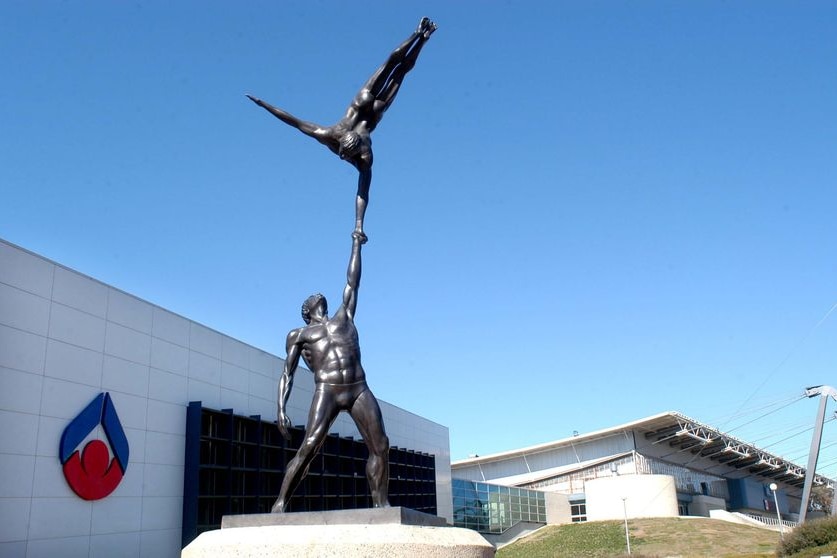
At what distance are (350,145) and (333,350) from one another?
2.63m

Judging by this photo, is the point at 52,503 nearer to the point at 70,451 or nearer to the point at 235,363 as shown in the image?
the point at 70,451

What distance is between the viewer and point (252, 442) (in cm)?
2252

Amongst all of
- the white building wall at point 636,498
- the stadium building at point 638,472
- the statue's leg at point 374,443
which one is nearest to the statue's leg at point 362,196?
the statue's leg at point 374,443

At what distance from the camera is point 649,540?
147 ft

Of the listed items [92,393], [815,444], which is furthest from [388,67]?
[815,444]

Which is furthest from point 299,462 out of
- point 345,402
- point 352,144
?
point 352,144

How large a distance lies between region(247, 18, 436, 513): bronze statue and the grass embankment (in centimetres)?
3298

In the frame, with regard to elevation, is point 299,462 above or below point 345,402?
below

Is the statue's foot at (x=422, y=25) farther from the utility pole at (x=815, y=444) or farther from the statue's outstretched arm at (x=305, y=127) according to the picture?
the utility pole at (x=815, y=444)

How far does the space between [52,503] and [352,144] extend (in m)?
11.0

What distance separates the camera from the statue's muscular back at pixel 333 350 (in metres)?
8.49

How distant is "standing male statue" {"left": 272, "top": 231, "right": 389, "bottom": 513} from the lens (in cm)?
822

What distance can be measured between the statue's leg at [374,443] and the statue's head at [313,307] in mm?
1134

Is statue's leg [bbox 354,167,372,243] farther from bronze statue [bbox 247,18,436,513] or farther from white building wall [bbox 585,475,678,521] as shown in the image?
white building wall [bbox 585,475,678,521]
